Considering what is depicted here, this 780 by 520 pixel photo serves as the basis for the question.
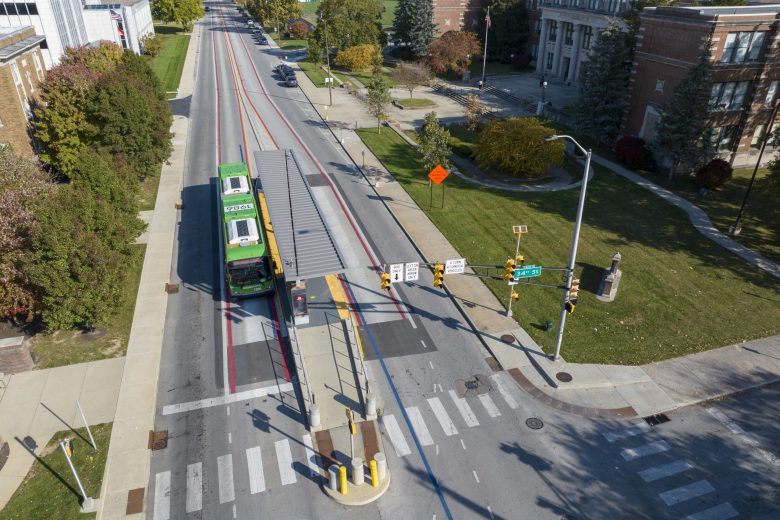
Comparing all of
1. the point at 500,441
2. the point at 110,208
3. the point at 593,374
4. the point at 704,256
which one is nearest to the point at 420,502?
the point at 500,441

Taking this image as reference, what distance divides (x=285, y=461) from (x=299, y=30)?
353 ft

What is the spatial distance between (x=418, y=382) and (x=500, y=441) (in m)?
4.38

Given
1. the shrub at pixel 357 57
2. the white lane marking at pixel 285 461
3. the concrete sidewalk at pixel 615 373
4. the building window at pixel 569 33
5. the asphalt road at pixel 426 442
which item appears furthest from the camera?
the shrub at pixel 357 57

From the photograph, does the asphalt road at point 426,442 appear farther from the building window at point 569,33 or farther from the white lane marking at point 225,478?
the building window at point 569,33

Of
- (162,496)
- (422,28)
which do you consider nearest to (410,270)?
(162,496)

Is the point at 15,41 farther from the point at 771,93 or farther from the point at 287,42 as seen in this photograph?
the point at 287,42

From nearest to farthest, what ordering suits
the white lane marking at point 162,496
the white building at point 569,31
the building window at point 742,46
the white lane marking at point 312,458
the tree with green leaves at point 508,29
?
the white lane marking at point 162,496 → the white lane marking at point 312,458 → the building window at point 742,46 → the white building at point 569,31 → the tree with green leaves at point 508,29

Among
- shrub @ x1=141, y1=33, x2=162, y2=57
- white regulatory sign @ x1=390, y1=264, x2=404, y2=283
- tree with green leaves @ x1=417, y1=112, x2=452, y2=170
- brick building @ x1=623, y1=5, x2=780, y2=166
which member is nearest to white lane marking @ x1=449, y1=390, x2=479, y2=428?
white regulatory sign @ x1=390, y1=264, x2=404, y2=283

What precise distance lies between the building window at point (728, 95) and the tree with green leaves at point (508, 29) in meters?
44.0

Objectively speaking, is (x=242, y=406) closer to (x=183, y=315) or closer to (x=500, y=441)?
(x=183, y=315)

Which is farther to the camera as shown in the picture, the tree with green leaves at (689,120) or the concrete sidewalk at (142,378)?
the tree with green leaves at (689,120)

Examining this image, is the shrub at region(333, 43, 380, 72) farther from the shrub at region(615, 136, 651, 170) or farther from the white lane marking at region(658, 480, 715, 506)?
the white lane marking at region(658, 480, 715, 506)

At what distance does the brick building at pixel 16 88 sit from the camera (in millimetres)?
38875

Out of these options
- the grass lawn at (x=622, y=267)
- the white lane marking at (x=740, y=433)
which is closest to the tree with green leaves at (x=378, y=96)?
the grass lawn at (x=622, y=267)
